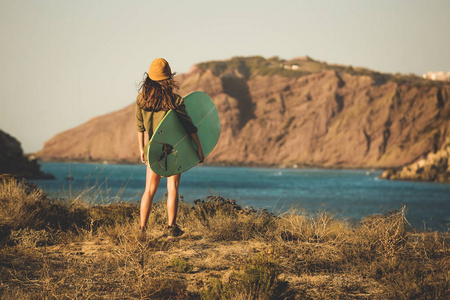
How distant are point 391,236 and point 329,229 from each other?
894 mm

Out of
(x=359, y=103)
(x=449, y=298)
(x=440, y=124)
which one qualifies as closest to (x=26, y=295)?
(x=449, y=298)

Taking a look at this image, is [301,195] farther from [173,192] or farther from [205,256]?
[205,256]

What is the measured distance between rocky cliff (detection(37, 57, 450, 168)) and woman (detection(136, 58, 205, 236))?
100 meters

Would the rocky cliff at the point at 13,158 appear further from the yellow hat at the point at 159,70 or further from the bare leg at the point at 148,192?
the yellow hat at the point at 159,70

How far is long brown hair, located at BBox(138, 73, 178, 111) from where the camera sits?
18.6ft

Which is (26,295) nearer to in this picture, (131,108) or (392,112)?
(392,112)

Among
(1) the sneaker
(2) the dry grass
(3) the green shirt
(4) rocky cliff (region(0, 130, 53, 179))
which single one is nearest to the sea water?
(2) the dry grass

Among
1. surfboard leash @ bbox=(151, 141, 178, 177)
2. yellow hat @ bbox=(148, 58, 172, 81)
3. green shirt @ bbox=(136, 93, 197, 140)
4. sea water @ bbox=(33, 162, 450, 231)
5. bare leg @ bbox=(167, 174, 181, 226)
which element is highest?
yellow hat @ bbox=(148, 58, 172, 81)

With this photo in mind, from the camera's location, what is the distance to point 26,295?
3.95 m

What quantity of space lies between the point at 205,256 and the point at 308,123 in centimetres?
11650

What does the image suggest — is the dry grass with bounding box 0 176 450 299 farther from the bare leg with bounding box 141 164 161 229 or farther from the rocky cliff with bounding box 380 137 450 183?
the rocky cliff with bounding box 380 137 450 183

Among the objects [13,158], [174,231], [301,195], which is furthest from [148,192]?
[13,158]

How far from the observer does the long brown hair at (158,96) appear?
18.6 ft

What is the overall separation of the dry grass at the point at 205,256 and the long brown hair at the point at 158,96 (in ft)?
4.98
